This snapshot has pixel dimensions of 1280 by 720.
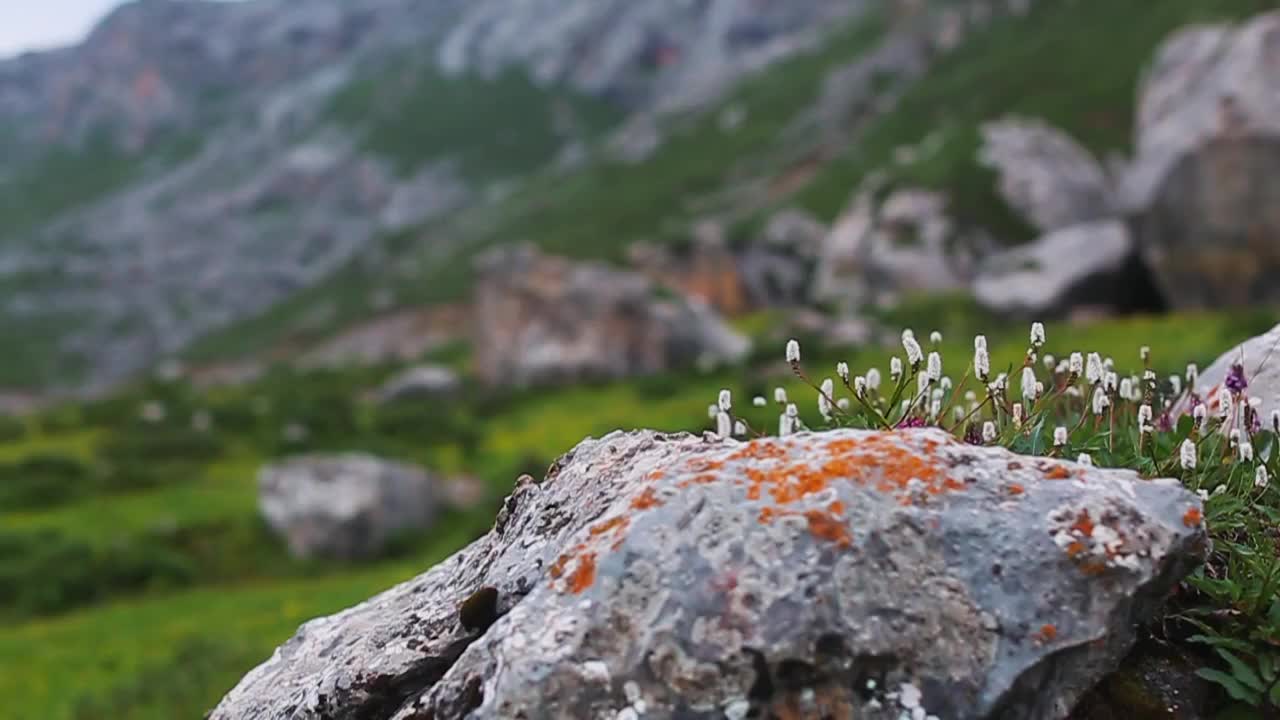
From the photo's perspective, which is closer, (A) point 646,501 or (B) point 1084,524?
(B) point 1084,524

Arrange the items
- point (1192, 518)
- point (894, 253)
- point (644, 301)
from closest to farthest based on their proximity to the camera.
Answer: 1. point (1192, 518)
2. point (644, 301)
3. point (894, 253)

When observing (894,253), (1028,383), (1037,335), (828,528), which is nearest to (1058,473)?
(1028,383)

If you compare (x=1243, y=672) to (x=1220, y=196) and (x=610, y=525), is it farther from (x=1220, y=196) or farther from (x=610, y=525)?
(x=1220, y=196)

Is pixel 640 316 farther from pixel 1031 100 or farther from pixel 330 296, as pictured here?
pixel 330 296

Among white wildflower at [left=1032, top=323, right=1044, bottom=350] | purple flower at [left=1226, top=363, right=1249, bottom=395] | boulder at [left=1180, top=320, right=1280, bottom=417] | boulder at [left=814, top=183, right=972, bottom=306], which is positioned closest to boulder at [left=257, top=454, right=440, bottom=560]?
boulder at [left=1180, top=320, right=1280, bottom=417]

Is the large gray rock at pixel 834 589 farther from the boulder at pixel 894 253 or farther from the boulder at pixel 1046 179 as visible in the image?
the boulder at pixel 1046 179

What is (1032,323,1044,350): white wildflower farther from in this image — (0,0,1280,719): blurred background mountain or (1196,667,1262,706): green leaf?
(0,0,1280,719): blurred background mountain
